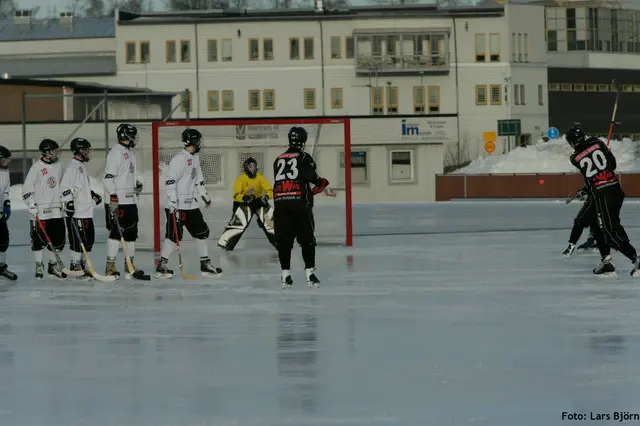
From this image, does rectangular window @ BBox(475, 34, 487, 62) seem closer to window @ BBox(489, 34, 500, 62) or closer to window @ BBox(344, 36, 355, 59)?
window @ BBox(489, 34, 500, 62)

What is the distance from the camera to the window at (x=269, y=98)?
241ft

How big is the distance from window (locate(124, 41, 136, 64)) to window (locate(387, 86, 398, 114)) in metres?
14.3

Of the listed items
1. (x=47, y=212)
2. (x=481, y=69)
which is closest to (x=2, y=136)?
(x=481, y=69)

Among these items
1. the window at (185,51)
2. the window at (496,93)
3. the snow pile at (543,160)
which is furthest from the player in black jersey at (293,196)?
the window at (496,93)

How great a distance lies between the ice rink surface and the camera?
21.6 feet

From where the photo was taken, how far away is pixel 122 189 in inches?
572

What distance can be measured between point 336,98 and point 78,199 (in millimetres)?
58031

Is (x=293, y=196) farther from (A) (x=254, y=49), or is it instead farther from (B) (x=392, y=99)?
(A) (x=254, y=49)

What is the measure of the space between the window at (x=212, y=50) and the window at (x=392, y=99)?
385 inches

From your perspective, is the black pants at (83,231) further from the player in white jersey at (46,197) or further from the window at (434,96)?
the window at (434,96)

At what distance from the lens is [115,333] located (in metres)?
9.90

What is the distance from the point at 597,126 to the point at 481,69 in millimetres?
11079

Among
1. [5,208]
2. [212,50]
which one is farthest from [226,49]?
[5,208]

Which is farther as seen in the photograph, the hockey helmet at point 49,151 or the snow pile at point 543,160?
the snow pile at point 543,160
